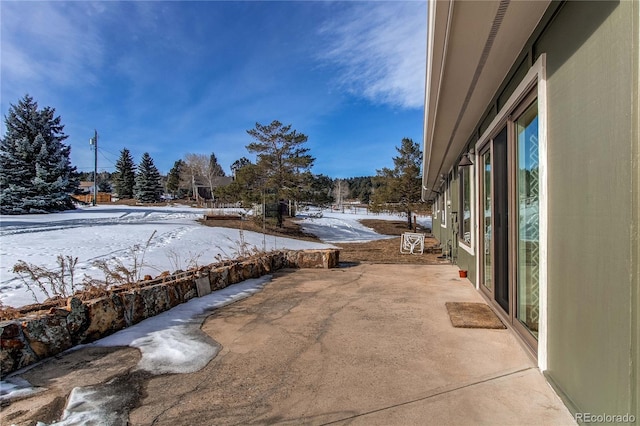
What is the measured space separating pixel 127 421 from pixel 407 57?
6092 mm

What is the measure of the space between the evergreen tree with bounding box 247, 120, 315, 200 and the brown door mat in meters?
13.3

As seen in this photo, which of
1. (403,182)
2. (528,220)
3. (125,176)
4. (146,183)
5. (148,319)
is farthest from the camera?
(125,176)

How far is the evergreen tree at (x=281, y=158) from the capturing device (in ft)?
57.5

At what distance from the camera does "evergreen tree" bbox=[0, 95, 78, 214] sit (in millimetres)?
18203

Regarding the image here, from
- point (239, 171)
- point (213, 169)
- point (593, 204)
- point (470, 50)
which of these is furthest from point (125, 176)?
point (593, 204)

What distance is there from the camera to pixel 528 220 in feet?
8.89

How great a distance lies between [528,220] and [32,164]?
24.3m

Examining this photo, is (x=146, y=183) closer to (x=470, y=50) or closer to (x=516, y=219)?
(x=470, y=50)

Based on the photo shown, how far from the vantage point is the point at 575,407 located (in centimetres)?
179

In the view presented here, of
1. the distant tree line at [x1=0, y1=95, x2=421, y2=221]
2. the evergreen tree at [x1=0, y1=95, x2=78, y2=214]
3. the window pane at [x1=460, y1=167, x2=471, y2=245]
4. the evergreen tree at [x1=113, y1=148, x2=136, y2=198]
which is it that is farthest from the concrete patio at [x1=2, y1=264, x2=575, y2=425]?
the evergreen tree at [x1=113, y1=148, x2=136, y2=198]

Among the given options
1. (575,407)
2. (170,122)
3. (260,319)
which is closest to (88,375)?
(260,319)

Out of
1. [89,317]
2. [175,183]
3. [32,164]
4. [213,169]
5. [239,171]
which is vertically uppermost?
[213,169]

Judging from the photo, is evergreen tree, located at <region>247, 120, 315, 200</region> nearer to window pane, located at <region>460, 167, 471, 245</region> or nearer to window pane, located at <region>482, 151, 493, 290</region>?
window pane, located at <region>460, 167, 471, 245</region>

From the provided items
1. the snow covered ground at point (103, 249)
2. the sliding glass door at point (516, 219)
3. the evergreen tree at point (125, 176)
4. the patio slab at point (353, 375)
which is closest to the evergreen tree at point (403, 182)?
the snow covered ground at point (103, 249)
